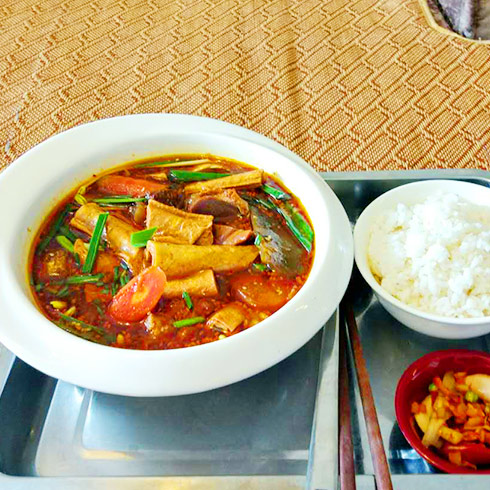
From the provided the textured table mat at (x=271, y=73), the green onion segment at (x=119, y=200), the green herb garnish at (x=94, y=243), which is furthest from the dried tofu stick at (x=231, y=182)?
the textured table mat at (x=271, y=73)

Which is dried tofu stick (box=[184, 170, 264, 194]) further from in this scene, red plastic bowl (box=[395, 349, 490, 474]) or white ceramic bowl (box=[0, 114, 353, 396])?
red plastic bowl (box=[395, 349, 490, 474])

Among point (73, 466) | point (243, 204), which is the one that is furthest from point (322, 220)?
point (73, 466)

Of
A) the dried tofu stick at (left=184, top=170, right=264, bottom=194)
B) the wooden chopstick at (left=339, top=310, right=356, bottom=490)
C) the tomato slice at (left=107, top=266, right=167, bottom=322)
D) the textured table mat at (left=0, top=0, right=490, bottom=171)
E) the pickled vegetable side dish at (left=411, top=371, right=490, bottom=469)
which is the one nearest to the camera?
the wooden chopstick at (left=339, top=310, right=356, bottom=490)

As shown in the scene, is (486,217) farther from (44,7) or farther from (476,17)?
(44,7)

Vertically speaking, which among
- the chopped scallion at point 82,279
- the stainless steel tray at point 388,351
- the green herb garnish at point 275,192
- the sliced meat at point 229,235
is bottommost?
the stainless steel tray at point 388,351

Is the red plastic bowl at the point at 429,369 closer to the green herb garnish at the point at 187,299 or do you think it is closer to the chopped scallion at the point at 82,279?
the green herb garnish at the point at 187,299

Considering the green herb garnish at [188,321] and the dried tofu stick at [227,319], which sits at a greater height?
the green herb garnish at [188,321]

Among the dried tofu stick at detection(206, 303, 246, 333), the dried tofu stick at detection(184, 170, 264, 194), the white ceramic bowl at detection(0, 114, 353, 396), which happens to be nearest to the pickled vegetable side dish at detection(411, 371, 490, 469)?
the white ceramic bowl at detection(0, 114, 353, 396)
